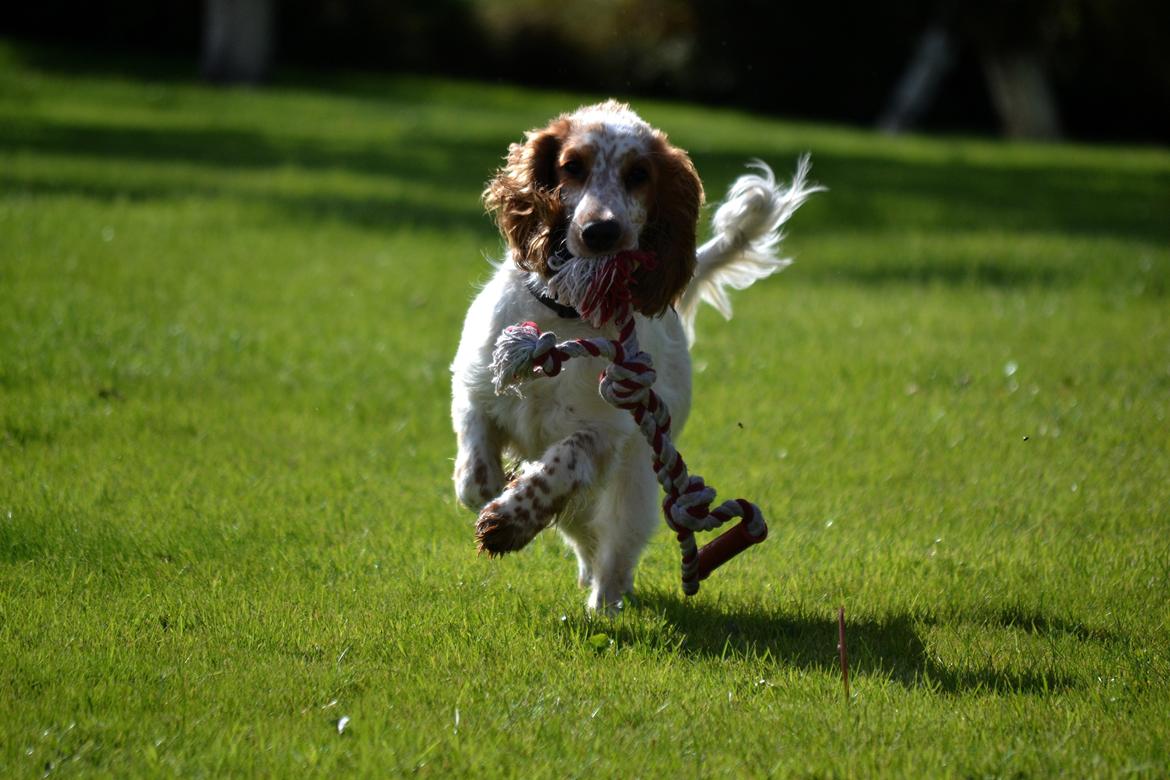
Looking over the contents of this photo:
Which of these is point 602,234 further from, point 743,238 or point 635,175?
point 743,238

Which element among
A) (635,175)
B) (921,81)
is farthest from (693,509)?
(921,81)

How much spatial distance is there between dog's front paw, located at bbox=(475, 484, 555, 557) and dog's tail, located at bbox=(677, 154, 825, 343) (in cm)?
159

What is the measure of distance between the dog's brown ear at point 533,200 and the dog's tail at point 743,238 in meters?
1.26

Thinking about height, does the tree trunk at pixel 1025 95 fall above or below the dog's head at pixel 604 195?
above

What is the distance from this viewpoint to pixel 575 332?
180 inches

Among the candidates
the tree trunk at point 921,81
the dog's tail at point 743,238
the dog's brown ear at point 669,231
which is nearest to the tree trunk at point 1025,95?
the tree trunk at point 921,81

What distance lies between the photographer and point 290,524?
521 cm

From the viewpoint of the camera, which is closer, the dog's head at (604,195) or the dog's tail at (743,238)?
the dog's head at (604,195)

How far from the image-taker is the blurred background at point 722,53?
25.9 m

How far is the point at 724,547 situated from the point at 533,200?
120 cm

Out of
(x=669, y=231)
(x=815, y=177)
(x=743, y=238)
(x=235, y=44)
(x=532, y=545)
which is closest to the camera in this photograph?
(x=669, y=231)

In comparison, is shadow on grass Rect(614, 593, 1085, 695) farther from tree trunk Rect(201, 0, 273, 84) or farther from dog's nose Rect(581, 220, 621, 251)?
tree trunk Rect(201, 0, 273, 84)

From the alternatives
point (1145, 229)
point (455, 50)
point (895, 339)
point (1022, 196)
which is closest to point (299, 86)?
point (455, 50)

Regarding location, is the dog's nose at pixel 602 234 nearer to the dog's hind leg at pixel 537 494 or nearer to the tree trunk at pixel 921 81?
the dog's hind leg at pixel 537 494
